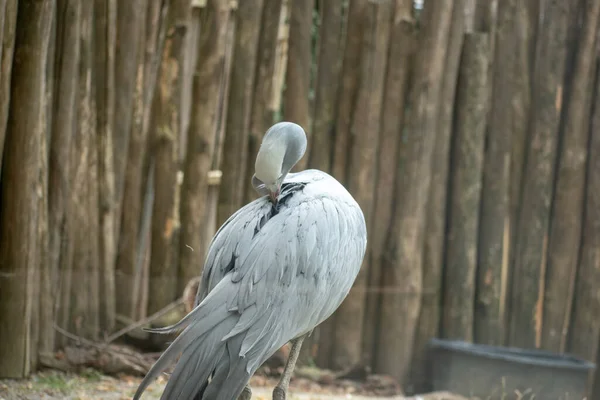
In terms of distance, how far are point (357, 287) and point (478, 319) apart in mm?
852

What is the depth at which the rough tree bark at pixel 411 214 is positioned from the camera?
5.66 metres

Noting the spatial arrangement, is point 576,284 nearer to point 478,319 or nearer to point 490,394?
point 478,319

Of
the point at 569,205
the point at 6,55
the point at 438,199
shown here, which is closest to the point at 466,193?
the point at 438,199

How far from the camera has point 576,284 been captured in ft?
19.0

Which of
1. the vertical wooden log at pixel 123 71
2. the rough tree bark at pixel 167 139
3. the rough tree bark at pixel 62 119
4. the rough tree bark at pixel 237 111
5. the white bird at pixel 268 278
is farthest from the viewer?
the rough tree bark at pixel 237 111

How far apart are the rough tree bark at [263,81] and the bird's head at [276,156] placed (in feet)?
6.02

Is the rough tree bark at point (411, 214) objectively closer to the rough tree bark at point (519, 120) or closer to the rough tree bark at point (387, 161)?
the rough tree bark at point (387, 161)

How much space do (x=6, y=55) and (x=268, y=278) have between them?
1.80 m

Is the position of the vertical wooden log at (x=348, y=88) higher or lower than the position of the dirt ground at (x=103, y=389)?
higher

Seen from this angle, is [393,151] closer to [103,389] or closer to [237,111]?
[237,111]

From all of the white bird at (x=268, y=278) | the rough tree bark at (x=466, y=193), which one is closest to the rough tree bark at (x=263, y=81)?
the rough tree bark at (x=466, y=193)

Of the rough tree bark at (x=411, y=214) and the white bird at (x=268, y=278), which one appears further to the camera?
the rough tree bark at (x=411, y=214)

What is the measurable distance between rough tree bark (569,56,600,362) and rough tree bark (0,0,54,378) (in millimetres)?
3502

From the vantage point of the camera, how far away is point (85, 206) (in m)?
4.91
